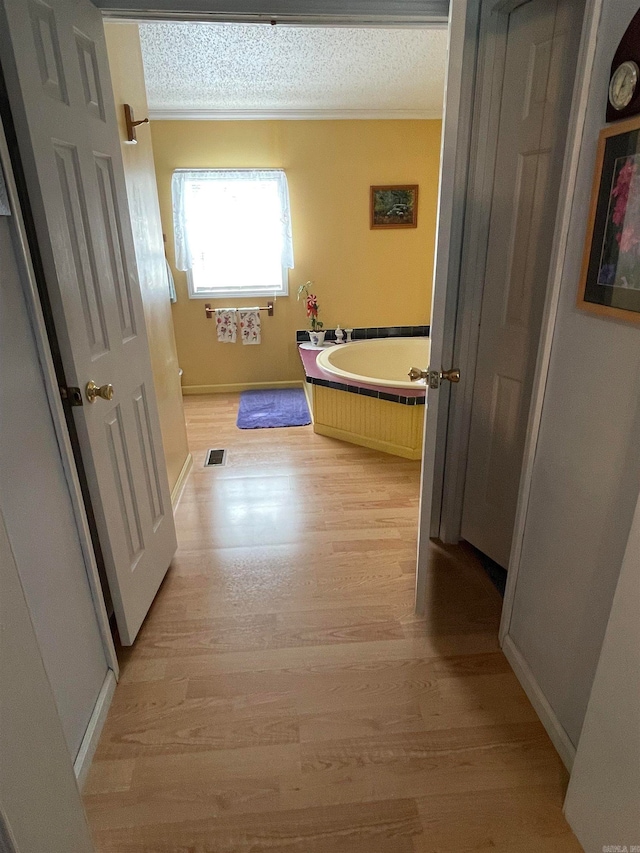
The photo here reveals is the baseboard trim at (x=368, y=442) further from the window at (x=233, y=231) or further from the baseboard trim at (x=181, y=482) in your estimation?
the window at (x=233, y=231)

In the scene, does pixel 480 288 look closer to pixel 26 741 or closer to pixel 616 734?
pixel 616 734

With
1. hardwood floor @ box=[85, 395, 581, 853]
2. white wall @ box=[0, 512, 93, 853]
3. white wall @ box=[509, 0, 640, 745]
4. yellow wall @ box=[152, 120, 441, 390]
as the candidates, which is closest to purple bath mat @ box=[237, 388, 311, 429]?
yellow wall @ box=[152, 120, 441, 390]

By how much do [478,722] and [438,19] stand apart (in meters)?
2.22

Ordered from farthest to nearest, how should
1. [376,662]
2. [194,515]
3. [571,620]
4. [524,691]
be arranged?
[194,515] < [376,662] < [524,691] < [571,620]

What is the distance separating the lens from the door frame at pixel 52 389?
112 centimetres

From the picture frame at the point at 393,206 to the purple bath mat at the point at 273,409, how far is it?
172 cm

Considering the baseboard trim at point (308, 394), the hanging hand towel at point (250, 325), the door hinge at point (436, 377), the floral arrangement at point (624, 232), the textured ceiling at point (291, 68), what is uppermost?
the textured ceiling at point (291, 68)

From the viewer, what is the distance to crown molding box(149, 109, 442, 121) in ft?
12.9

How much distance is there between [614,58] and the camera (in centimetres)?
102

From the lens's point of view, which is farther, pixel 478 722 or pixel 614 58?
pixel 478 722

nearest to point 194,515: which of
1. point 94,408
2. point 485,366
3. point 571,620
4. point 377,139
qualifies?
point 94,408

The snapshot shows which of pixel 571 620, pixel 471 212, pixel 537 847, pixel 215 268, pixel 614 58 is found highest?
pixel 614 58

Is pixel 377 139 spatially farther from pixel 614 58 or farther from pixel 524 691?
pixel 524 691

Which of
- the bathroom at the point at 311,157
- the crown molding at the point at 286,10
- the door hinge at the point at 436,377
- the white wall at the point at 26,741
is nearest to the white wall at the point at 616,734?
the door hinge at the point at 436,377
